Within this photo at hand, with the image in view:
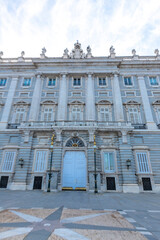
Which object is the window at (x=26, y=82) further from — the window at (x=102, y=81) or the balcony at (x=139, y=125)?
the balcony at (x=139, y=125)

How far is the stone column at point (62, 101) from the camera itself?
17044 mm

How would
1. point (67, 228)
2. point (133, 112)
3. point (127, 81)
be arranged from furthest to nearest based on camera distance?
point (127, 81) < point (133, 112) < point (67, 228)

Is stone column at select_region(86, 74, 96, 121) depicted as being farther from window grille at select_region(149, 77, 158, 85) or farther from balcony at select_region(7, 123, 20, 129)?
balcony at select_region(7, 123, 20, 129)

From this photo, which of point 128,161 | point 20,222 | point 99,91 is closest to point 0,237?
point 20,222

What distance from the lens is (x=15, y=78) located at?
20234 mm

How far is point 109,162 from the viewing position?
47.6ft

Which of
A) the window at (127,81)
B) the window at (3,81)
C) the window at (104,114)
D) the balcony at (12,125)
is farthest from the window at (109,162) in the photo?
the window at (3,81)

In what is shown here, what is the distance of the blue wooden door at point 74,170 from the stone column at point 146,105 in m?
9.55

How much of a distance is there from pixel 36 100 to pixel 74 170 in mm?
10841

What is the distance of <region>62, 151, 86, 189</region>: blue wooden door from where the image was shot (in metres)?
13.7

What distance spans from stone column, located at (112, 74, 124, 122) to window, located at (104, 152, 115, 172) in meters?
4.70

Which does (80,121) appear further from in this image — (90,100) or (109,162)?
(109,162)

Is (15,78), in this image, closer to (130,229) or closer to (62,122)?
(62,122)

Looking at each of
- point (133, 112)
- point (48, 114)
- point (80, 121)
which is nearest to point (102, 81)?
point (133, 112)
